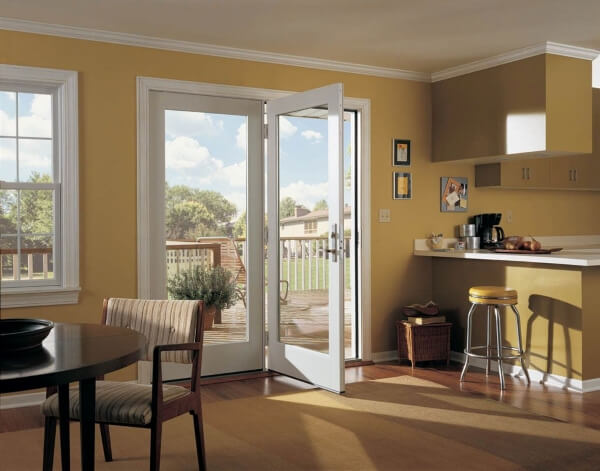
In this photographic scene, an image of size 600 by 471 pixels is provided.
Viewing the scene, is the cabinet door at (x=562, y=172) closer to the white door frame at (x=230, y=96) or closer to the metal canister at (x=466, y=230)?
the metal canister at (x=466, y=230)

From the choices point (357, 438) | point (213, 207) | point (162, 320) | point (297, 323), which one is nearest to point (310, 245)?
point (297, 323)

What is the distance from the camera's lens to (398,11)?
14.0 feet

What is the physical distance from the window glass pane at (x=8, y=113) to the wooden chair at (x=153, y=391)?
1.73 metres

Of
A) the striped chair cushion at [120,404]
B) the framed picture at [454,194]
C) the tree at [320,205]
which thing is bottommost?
the striped chair cushion at [120,404]

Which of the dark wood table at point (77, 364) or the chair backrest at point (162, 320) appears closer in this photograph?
the dark wood table at point (77, 364)

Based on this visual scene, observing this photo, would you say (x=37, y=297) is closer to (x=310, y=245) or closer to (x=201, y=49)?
(x=310, y=245)

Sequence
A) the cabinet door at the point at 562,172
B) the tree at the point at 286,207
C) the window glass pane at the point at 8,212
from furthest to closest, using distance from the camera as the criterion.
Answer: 1. the cabinet door at the point at 562,172
2. the tree at the point at 286,207
3. the window glass pane at the point at 8,212

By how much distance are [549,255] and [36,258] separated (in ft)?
11.8

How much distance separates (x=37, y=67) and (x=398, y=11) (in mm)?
2356

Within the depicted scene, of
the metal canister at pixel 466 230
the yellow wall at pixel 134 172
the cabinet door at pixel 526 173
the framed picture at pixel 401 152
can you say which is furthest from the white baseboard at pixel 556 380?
the framed picture at pixel 401 152

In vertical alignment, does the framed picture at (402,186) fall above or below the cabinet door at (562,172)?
below

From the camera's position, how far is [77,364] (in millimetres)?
2264

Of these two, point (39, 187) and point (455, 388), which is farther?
point (455, 388)

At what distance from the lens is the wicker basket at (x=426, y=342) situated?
5504 mm
